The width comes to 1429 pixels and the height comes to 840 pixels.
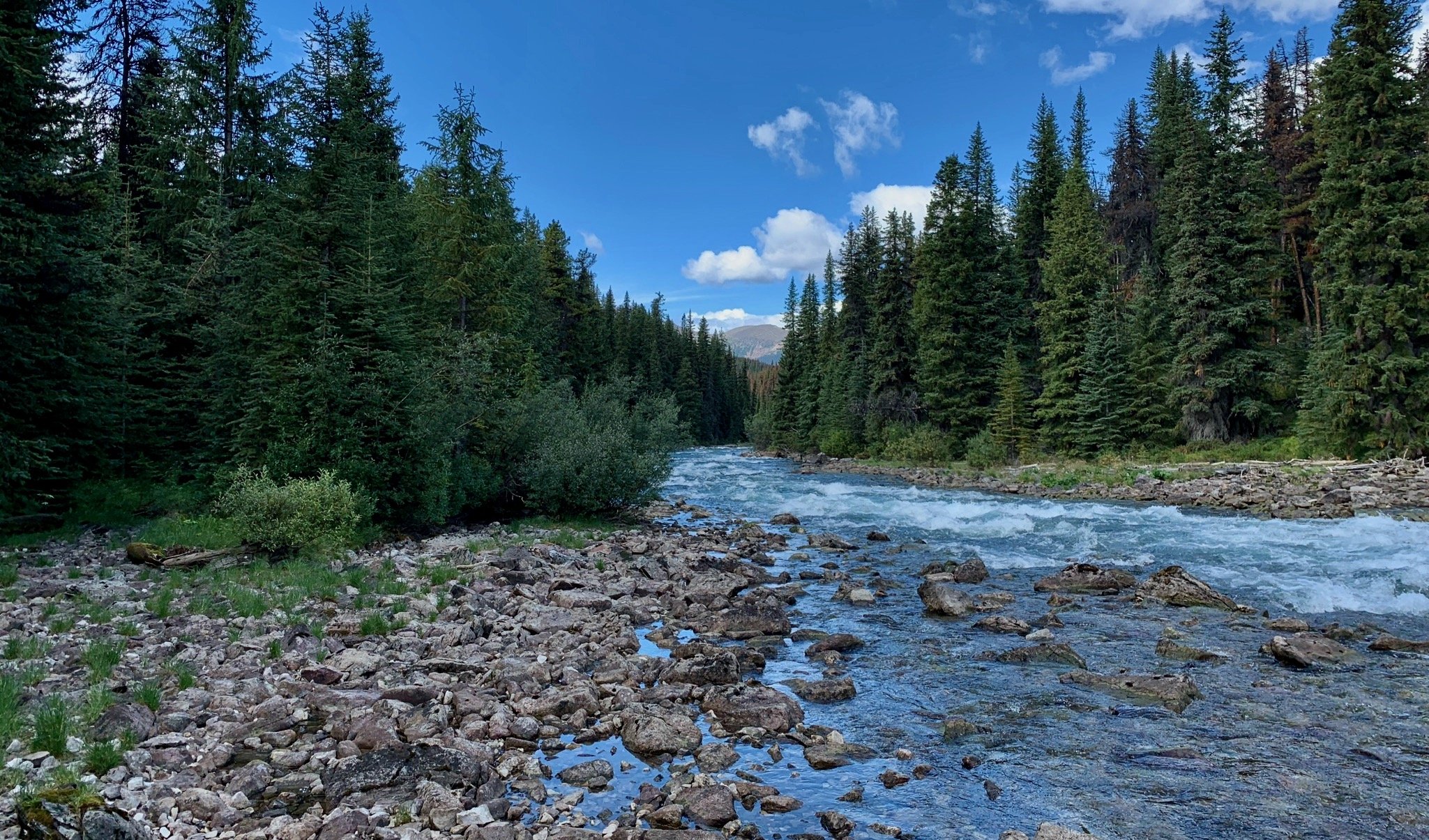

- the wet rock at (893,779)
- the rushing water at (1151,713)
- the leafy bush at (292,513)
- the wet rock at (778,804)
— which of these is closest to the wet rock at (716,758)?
the rushing water at (1151,713)

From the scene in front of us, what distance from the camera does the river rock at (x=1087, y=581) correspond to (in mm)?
12383

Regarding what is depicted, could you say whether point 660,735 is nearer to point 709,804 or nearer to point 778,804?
point 709,804

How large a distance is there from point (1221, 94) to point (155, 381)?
42.9 meters

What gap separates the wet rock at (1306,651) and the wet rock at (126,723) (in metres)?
11.6

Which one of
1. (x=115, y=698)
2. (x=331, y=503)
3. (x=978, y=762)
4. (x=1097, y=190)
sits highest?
(x=1097, y=190)

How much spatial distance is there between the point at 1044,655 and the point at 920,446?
31.2 meters

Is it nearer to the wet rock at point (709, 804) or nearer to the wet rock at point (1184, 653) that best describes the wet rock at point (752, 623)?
the wet rock at point (709, 804)

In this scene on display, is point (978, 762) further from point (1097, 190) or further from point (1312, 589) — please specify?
point (1097, 190)

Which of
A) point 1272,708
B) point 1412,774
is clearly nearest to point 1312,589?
point 1272,708

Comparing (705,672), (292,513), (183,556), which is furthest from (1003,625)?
(183,556)

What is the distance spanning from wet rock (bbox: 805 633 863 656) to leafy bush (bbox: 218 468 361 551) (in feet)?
27.5

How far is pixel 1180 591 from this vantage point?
1141 cm

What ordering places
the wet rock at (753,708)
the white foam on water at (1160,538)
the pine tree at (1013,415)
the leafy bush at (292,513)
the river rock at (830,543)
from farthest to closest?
the pine tree at (1013,415)
the river rock at (830,543)
the white foam on water at (1160,538)
the leafy bush at (292,513)
the wet rock at (753,708)

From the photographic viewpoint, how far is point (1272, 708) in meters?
7.05
